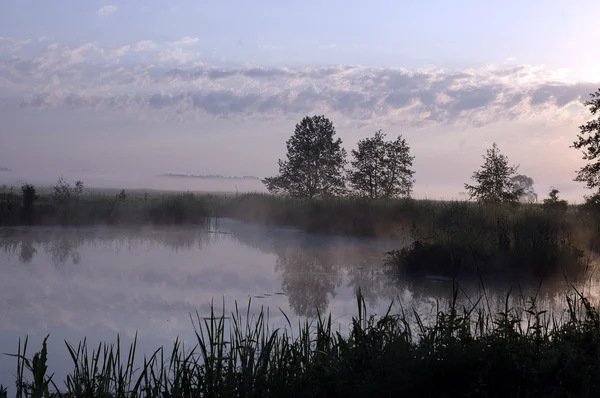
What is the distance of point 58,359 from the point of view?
5504 mm

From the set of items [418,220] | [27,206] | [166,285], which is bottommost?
[166,285]

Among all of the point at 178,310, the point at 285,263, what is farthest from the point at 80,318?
the point at 285,263

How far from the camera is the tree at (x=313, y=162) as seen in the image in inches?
1198

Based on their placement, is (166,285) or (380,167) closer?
(166,285)

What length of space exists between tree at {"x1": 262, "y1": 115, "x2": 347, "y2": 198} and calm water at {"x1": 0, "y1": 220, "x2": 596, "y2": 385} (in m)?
14.4

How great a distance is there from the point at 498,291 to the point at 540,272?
1.87 metres

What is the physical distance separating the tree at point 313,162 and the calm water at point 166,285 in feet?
47.4

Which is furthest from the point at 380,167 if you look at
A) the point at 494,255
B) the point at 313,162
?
the point at 494,255

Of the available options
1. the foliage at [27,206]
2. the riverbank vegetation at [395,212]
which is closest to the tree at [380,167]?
the riverbank vegetation at [395,212]

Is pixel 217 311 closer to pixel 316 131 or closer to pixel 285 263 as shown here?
pixel 285 263

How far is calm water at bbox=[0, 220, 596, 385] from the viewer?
670cm

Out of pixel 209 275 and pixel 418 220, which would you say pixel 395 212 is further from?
pixel 209 275

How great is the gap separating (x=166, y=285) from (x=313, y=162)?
71.2 ft

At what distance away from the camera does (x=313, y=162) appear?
30734mm
